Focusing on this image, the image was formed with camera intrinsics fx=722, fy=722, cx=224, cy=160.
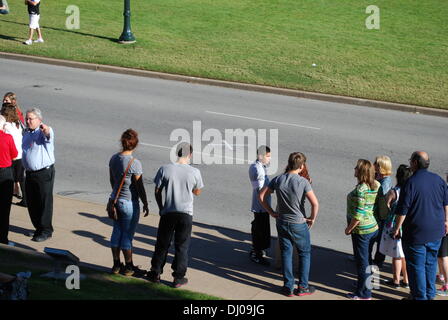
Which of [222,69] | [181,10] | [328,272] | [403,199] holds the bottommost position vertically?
[328,272]

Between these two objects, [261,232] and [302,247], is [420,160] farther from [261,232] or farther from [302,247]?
[261,232]

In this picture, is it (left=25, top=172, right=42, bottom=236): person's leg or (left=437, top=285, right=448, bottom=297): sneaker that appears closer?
(left=437, top=285, right=448, bottom=297): sneaker

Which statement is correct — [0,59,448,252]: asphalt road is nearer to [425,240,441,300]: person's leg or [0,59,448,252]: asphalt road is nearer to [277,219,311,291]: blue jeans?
[277,219,311,291]: blue jeans

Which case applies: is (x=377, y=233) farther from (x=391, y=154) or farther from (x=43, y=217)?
(x=391, y=154)

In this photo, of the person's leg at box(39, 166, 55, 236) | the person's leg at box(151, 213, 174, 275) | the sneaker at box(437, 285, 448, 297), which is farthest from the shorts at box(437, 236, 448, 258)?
the person's leg at box(39, 166, 55, 236)

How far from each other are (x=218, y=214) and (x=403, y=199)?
4143mm

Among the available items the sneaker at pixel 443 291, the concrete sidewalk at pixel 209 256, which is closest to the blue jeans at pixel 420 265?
the sneaker at pixel 443 291

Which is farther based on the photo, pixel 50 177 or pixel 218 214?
pixel 218 214

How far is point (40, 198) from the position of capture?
1024cm

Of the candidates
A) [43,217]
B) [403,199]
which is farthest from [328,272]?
[43,217]

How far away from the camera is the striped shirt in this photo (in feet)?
28.5

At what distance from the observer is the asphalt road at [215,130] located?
12.6 m

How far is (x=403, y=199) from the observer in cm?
827

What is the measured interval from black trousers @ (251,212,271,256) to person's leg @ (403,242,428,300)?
6.88 feet
